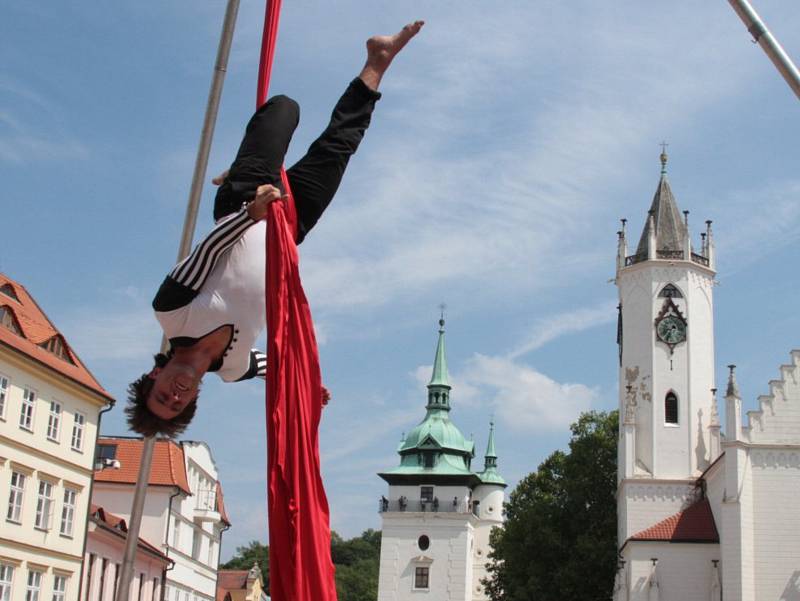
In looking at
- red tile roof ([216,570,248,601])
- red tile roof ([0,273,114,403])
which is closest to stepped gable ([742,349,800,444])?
red tile roof ([0,273,114,403])

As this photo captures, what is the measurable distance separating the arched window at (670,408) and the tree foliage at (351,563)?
5624 cm

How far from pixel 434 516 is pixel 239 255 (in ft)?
270

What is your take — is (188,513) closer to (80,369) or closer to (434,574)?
(80,369)

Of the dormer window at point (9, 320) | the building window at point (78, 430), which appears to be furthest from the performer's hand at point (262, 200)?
the building window at point (78, 430)

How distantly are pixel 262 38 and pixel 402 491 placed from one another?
276ft

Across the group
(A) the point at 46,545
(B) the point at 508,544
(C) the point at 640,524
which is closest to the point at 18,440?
(A) the point at 46,545

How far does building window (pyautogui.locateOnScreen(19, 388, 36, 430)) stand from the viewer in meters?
27.5

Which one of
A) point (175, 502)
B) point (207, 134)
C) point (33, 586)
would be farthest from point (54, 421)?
point (207, 134)

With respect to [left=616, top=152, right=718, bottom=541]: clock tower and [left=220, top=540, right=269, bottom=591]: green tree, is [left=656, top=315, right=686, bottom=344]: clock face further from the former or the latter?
[left=220, top=540, right=269, bottom=591]: green tree

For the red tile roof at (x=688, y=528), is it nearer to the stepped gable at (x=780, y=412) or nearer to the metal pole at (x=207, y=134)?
the stepped gable at (x=780, y=412)

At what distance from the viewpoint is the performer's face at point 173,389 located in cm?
405

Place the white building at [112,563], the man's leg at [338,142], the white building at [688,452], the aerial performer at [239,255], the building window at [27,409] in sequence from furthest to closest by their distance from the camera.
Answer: the white building at [688,452] < the white building at [112,563] < the building window at [27,409] < the man's leg at [338,142] < the aerial performer at [239,255]

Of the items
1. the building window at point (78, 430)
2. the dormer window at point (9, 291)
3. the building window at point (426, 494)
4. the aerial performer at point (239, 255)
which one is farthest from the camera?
the building window at point (426, 494)

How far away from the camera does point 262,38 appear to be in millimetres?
3969
